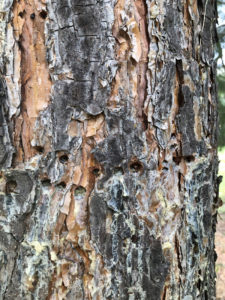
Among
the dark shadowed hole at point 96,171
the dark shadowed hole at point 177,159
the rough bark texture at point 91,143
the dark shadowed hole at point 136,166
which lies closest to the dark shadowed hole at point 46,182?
the rough bark texture at point 91,143

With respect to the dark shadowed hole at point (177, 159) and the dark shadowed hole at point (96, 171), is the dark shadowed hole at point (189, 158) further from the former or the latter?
the dark shadowed hole at point (96, 171)

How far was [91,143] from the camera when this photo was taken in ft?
3.02

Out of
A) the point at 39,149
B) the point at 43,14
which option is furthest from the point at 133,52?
the point at 39,149

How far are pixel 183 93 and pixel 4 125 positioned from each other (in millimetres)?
504

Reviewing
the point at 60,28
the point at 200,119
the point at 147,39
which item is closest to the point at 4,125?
the point at 60,28

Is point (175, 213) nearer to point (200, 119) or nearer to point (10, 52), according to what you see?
point (200, 119)

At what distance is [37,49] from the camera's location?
922 millimetres

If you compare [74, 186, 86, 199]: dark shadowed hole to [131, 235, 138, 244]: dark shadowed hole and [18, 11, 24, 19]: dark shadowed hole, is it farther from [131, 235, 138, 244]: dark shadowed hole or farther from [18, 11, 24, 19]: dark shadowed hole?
[18, 11, 24, 19]: dark shadowed hole

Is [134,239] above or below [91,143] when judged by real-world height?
below

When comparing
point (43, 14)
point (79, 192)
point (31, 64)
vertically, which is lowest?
point (79, 192)

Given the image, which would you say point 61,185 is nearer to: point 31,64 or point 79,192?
point 79,192

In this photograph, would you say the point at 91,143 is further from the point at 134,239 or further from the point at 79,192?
the point at 134,239

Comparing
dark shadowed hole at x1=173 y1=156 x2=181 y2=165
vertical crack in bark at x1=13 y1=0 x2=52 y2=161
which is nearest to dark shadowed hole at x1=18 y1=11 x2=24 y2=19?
vertical crack in bark at x1=13 y1=0 x2=52 y2=161

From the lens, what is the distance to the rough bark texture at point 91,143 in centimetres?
91
